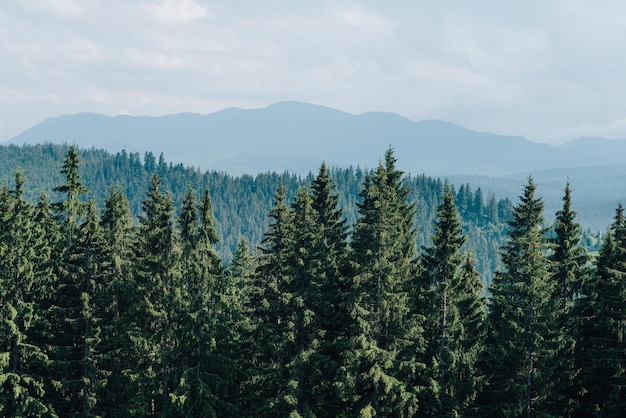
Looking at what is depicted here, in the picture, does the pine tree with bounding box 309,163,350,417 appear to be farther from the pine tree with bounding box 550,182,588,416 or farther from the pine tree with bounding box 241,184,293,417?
the pine tree with bounding box 550,182,588,416

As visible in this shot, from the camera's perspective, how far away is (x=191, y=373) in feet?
120

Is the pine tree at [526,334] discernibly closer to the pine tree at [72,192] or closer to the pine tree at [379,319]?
the pine tree at [379,319]

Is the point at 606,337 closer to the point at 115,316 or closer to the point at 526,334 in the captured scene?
the point at 526,334

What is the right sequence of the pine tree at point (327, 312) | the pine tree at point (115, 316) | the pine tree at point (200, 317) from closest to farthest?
1. the pine tree at point (327, 312)
2. the pine tree at point (200, 317)
3. the pine tree at point (115, 316)

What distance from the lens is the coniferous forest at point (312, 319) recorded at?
1351 inches

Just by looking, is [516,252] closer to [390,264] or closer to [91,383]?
[390,264]

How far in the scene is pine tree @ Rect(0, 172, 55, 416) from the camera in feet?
121

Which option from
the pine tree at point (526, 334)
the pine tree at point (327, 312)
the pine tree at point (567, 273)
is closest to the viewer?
the pine tree at point (526, 334)

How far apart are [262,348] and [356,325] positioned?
5.57m

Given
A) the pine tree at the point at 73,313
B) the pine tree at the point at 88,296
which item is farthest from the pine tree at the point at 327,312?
the pine tree at the point at 73,313

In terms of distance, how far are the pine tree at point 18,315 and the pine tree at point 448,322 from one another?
21.5m

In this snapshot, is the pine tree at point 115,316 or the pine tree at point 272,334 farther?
the pine tree at point 115,316

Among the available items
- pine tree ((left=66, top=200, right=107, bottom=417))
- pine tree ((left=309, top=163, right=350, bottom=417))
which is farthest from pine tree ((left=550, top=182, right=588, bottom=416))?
pine tree ((left=66, top=200, right=107, bottom=417))

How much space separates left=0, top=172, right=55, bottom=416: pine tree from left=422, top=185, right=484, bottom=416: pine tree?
2151cm
